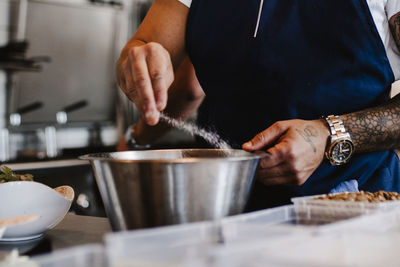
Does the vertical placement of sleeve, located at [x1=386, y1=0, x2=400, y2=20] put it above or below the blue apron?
above

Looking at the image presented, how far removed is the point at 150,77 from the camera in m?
0.98

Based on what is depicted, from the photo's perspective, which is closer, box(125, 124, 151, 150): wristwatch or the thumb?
the thumb

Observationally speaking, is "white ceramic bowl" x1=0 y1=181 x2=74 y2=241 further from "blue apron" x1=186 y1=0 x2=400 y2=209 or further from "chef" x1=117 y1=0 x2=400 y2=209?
"blue apron" x1=186 y1=0 x2=400 y2=209

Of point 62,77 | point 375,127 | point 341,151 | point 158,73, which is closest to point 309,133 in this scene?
point 341,151

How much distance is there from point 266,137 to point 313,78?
0.35 meters

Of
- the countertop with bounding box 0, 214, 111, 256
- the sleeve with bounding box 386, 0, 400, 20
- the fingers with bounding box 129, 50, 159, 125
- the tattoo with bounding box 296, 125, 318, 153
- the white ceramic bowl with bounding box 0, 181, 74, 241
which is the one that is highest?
the sleeve with bounding box 386, 0, 400, 20

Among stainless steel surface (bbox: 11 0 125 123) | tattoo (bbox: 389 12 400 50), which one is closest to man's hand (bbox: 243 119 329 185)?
tattoo (bbox: 389 12 400 50)

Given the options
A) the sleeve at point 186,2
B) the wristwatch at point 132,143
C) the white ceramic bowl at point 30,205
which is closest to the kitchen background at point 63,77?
the wristwatch at point 132,143

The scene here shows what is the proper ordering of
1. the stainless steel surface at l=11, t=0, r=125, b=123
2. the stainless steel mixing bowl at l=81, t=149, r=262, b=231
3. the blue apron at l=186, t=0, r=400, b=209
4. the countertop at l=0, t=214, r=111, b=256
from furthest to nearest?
1. the stainless steel surface at l=11, t=0, r=125, b=123
2. the blue apron at l=186, t=0, r=400, b=209
3. the countertop at l=0, t=214, r=111, b=256
4. the stainless steel mixing bowl at l=81, t=149, r=262, b=231

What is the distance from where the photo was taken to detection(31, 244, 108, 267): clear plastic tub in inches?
21.2

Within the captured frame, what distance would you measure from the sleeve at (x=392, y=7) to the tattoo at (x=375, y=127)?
23cm

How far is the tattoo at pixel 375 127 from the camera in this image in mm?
1152

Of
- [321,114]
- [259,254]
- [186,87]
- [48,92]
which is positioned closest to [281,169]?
[321,114]

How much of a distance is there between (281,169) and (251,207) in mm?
368
